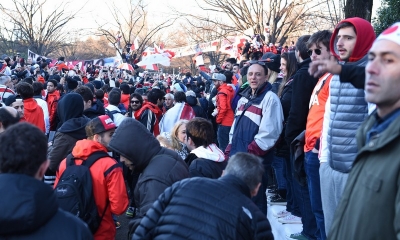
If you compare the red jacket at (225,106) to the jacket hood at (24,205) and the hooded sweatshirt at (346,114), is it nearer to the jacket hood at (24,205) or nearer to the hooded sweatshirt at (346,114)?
the hooded sweatshirt at (346,114)

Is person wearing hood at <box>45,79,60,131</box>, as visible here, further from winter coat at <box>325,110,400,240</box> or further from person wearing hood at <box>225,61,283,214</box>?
winter coat at <box>325,110,400,240</box>

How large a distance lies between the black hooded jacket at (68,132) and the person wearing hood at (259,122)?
1860 millimetres

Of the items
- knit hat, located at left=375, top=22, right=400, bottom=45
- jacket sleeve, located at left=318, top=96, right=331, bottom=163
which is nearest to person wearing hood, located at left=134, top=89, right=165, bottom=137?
jacket sleeve, located at left=318, top=96, right=331, bottom=163

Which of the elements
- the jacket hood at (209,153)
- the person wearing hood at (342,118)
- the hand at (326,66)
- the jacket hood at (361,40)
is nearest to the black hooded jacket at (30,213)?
the hand at (326,66)

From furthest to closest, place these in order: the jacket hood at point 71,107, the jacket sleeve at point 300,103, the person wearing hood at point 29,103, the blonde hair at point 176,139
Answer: the person wearing hood at point 29,103 < the jacket hood at point 71,107 < the blonde hair at point 176,139 < the jacket sleeve at point 300,103

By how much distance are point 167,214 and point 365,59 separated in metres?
2.03

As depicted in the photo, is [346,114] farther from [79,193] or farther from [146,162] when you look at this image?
[79,193]

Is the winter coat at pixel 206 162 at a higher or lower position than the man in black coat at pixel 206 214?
lower

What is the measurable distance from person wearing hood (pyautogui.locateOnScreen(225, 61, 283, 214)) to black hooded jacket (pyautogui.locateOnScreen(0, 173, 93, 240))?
3487mm

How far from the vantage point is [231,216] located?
9.22 ft

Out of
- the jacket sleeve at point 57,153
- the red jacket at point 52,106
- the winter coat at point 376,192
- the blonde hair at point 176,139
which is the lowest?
the red jacket at point 52,106

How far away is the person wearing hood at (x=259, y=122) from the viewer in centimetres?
580

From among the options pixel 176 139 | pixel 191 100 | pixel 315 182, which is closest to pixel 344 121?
pixel 315 182

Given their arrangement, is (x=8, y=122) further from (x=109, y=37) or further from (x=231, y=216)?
(x=109, y=37)
